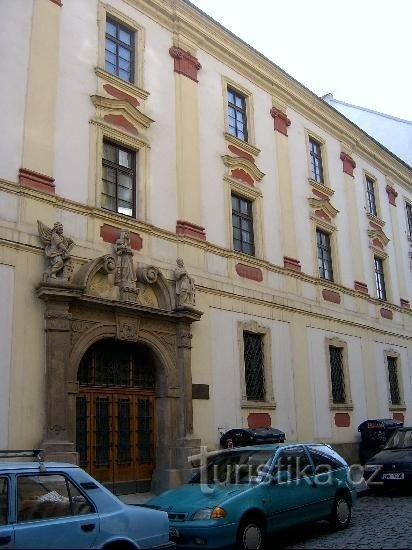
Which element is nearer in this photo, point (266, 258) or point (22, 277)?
point (22, 277)

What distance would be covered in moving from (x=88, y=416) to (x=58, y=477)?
22.3ft

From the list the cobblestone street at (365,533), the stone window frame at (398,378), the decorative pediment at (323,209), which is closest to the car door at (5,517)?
the cobblestone street at (365,533)

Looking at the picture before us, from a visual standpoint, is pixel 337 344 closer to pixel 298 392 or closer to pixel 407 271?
pixel 298 392

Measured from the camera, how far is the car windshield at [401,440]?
571 inches

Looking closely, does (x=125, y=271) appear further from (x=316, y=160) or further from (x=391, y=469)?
(x=316, y=160)

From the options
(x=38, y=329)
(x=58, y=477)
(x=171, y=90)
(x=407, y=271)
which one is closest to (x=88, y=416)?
(x=38, y=329)

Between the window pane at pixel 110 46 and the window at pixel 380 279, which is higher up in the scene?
the window pane at pixel 110 46

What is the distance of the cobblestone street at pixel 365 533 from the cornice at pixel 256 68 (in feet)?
42.6

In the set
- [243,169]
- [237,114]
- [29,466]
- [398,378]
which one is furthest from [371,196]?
[29,466]

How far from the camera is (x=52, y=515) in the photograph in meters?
5.31

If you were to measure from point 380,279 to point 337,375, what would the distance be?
19.1ft

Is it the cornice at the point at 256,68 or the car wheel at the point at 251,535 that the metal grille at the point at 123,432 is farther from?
the cornice at the point at 256,68

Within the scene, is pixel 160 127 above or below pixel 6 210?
above

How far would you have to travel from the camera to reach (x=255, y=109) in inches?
736
